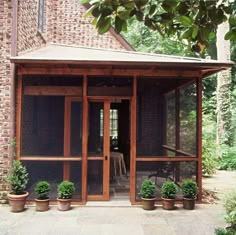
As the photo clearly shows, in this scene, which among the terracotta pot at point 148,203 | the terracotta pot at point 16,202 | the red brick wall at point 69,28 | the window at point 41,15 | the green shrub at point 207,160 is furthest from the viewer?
the red brick wall at point 69,28

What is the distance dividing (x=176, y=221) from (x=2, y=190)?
385cm

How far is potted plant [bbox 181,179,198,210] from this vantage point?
7.28m

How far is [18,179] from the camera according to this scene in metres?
7.13

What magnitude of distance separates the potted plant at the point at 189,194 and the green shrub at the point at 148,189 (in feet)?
2.18

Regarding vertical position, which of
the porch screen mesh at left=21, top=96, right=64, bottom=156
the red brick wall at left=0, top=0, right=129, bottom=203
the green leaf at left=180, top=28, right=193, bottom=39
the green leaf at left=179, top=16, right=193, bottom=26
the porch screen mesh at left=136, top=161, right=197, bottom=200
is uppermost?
the red brick wall at left=0, top=0, right=129, bottom=203

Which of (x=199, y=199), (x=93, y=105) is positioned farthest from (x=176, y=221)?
(x=93, y=105)

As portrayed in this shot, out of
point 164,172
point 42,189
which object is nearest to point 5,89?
point 42,189

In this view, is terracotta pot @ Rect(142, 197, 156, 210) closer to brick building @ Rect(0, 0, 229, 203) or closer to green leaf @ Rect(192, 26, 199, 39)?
brick building @ Rect(0, 0, 229, 203)

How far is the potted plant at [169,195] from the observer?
7.25 metres

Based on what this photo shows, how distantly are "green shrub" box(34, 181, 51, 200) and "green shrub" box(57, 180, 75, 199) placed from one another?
0.80 feet

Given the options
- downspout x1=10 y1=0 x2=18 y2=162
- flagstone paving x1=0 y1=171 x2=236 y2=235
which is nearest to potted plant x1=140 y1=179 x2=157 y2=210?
flagstone paving x1=0 y1=171 x2=236 y2=235

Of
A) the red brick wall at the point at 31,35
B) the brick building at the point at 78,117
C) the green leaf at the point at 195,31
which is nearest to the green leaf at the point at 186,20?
the green leaf at the point at 195,31

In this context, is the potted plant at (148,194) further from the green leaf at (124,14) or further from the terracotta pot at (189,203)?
the green leaf at (124,14)

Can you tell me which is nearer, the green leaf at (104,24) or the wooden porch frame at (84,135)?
the green leaf at (104,24)
